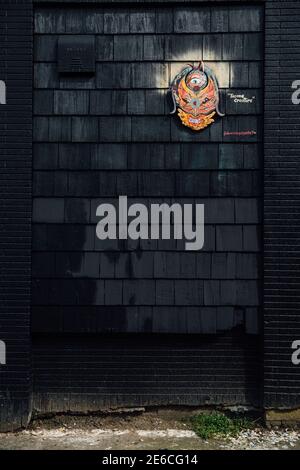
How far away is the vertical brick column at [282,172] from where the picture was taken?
4.77 m

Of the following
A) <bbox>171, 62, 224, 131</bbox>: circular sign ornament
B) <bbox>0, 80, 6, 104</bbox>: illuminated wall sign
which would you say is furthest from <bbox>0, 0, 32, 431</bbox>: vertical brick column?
<bbox>171, 62, 224, 131</bbox>: circular sign ornament

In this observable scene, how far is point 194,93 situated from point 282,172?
1.20 meters

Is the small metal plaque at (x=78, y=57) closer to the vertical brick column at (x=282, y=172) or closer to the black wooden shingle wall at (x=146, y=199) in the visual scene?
the black wooden shingle wall at (x=146, y=199)

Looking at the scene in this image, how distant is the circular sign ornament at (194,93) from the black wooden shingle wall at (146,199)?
0.10m

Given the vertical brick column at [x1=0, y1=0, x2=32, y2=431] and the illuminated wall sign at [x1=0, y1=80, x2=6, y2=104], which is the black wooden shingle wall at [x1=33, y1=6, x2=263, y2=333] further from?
the illuminated wall sign at [x1=0, y1=80, x2=6, y2=104]

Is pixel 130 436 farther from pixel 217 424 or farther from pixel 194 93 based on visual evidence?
pixel 194 93

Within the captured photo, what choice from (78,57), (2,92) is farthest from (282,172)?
(2,92)

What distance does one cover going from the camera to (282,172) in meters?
4.78

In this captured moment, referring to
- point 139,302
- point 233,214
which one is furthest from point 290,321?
point 139,302

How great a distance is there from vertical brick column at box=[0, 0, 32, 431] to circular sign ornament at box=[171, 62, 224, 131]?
152 cm

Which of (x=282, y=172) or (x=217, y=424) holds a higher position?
(x=282, y=172)

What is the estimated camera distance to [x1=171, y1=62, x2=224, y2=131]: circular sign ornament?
4.84m

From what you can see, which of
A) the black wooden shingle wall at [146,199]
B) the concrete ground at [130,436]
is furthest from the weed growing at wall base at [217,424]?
the black wooden shingle wall at [146,199]

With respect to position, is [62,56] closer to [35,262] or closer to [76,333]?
[35,262]
